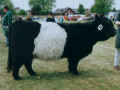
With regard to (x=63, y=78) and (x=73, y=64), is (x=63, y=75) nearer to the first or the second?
(x=63, y=78)

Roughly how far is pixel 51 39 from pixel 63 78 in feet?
4.00

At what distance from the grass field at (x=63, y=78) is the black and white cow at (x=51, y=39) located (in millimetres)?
327

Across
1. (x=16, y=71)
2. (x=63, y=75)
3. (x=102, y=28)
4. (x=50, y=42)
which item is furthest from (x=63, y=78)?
(x=102, y=28)

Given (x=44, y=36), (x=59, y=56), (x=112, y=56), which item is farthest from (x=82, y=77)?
(x=112, y=56)

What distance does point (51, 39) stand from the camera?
4.79 meters

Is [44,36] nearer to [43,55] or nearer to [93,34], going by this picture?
[43,55]

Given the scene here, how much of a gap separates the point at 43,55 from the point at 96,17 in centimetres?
191

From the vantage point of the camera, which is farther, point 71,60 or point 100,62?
point 100,62

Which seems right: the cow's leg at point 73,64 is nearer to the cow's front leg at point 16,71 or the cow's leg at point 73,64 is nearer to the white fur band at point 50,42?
the white fur band at point 50,42

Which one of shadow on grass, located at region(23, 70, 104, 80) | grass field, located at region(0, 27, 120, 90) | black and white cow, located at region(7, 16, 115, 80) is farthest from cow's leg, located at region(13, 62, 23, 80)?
shadow on grass, located at region(23, 70, 104, 80)

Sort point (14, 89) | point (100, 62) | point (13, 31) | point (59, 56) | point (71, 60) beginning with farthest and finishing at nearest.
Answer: point (100, 62)
point (71, 60)
point (59, 56)
point (13, 31)
point (14, 89)

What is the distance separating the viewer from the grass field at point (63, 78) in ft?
15.1

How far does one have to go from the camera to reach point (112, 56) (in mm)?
8102

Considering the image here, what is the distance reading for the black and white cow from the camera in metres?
4.72
